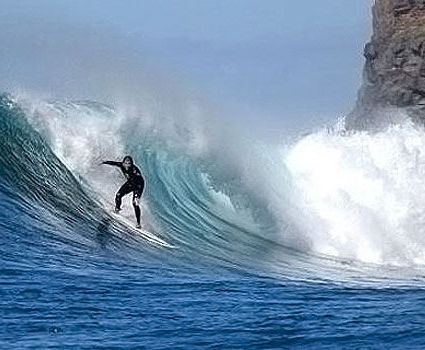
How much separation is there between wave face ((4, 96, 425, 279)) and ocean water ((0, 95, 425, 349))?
0.04 meters

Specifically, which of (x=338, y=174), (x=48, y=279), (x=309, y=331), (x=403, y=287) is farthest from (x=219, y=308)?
(x=338, y=174)

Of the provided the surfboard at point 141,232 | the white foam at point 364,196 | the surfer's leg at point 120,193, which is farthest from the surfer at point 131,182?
the white foam at point 364,196

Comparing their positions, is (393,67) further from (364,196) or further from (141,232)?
(141,232)

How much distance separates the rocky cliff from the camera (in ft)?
122

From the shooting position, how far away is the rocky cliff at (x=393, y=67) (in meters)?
37.2

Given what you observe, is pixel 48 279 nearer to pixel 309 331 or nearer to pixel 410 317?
pixel 309 331

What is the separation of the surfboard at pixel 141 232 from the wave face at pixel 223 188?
187mm

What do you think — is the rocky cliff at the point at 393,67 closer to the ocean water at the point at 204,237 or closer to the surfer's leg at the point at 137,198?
the ocean water at the point at 204,237

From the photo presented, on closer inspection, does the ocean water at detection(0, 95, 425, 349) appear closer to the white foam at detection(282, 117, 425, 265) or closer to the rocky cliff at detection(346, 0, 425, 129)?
the white foam at detection(282, 117, 425, 265)

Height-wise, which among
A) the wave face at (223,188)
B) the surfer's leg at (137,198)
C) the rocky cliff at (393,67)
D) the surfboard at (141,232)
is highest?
the rocky cliff at (393,67)

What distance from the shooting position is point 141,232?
43.0 ft

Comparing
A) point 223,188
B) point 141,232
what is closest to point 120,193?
point 141,232

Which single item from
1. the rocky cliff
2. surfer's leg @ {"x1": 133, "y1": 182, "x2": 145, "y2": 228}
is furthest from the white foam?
the rocky cliff

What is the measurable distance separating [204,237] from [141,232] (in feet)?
4.74
